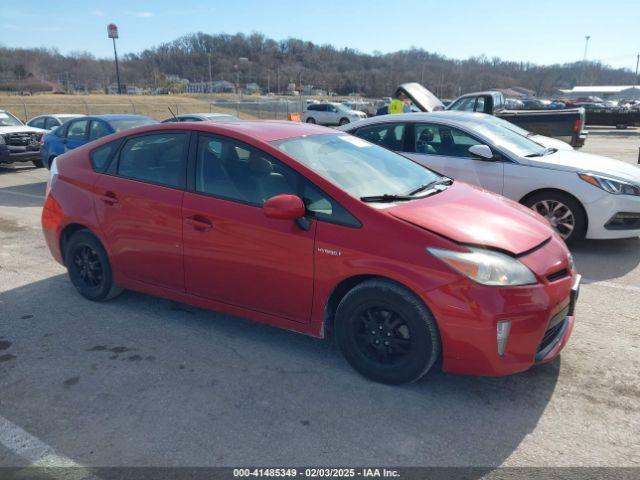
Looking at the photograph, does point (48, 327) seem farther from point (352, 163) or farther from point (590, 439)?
point (590, 439)

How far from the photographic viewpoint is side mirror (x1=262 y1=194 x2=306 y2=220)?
3258mm

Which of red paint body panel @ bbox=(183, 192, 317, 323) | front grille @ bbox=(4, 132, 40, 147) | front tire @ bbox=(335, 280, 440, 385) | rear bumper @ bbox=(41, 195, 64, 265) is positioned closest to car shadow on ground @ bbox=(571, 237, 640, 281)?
front tire @ bbox=(335, 280, 440, 385)

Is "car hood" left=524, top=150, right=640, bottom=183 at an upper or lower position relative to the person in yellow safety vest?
lower

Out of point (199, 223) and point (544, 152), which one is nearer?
point (199, 223)

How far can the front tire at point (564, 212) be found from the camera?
5973 mm

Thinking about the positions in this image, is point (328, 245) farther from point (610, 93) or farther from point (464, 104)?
point (610, 93)

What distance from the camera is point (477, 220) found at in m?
3.35

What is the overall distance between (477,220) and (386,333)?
944 millimetres

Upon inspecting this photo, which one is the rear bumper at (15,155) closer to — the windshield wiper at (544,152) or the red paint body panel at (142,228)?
the red paint body panel at (142,228)

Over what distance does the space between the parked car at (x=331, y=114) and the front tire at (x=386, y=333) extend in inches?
1143

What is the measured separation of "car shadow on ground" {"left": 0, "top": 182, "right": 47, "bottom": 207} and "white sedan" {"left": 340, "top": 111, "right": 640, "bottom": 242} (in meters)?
6.25

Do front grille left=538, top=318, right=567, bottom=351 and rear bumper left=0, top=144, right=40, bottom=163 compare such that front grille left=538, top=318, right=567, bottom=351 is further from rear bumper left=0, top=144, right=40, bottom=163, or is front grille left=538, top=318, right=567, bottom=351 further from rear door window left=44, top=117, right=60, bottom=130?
rear door window left=44, top=117, right=60, bottom=130

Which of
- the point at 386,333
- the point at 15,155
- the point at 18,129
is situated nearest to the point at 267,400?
the point at 386,333

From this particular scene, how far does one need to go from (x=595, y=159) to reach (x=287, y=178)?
4.97 m
